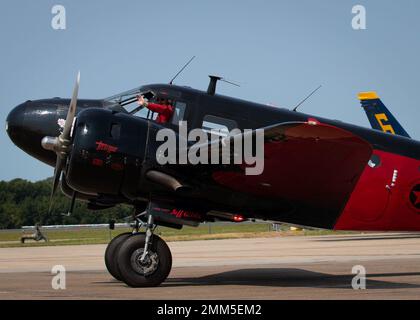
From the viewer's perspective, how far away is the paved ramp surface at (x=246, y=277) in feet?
43.4

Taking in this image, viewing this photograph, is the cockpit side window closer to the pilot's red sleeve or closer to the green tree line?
the pilot's red sleeve

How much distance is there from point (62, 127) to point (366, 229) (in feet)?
21.1

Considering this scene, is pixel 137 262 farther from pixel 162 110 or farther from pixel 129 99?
pixel 129 99

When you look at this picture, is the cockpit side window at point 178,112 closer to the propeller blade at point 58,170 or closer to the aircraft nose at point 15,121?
the propeller blade at point 58,170

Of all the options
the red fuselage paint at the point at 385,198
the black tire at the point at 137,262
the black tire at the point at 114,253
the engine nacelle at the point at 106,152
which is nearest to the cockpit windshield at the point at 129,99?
the engine nacelle at the point at 106,152

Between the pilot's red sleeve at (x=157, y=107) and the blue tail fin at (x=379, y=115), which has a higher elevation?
the blue tail fin at (x=379, y=115)

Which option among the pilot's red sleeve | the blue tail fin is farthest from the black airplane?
the blue tail fin

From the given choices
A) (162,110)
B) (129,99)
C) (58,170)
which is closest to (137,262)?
(58,170)

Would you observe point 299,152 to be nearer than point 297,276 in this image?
Yes

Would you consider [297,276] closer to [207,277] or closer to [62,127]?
[207,277]

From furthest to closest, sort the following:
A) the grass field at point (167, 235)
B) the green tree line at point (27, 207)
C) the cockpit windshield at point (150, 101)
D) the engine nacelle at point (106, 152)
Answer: the green tree line at point (27, 207), the grass field at point (167, 235), the cockpit windshield at point (150, 101), the engine nacelle at point (106, 152)

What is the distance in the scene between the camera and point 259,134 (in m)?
13.3

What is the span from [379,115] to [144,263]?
31495 mm
